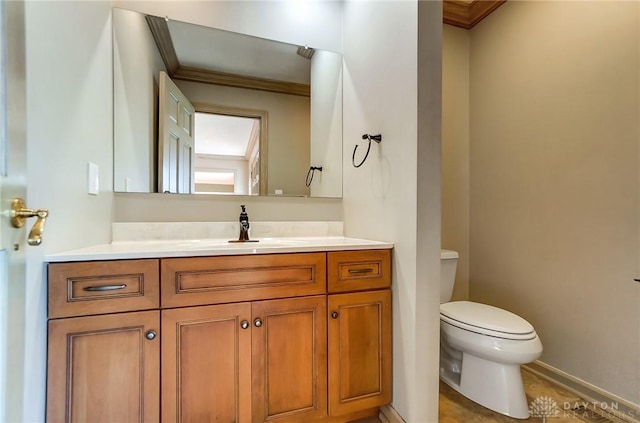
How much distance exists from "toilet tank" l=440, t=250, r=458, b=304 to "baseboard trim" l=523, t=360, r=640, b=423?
74 cm

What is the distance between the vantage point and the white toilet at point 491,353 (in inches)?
55.1

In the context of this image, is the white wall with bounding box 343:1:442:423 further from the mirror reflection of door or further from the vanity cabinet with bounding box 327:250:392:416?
the mirror reflection of door

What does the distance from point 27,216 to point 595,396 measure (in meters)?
2.51

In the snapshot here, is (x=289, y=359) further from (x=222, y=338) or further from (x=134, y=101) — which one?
(x=134, y=101)

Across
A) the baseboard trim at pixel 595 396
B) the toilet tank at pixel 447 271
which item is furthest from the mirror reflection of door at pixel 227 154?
the baseboard trim at pixel 595 396

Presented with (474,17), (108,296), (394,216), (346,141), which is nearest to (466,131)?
(474,17)

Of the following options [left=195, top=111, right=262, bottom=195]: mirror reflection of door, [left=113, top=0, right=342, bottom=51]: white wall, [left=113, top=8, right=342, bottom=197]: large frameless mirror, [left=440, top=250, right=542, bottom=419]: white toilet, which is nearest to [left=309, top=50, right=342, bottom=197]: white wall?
[left=113, top=8, right=342, bottom=197]: large frameless mirror

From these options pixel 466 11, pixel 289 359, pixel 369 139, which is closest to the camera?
pixel 289 359

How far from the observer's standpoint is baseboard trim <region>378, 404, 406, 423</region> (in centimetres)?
130

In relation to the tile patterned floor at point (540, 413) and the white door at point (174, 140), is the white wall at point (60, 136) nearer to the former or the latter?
the white door at point (174, 140)

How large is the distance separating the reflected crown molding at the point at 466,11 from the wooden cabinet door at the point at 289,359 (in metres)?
2.36

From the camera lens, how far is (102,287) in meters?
0.98

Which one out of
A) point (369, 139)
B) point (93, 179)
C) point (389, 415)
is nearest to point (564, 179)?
point (369, 139)

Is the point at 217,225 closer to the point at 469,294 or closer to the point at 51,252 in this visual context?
the point at 51,252
